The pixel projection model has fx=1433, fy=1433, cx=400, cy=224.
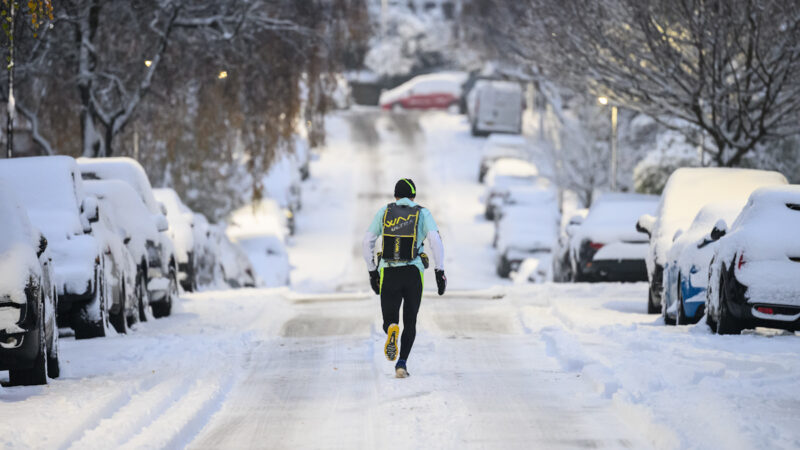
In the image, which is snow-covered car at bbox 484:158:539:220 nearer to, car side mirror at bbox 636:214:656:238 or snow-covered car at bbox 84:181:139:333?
car side mirror at bbox 636:214:656:238

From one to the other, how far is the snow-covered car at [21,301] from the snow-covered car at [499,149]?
155ft

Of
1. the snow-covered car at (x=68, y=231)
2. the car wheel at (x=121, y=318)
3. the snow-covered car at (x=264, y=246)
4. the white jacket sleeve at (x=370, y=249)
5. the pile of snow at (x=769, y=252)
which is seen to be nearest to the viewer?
the white jacket sleeve at (x=370, y=249)

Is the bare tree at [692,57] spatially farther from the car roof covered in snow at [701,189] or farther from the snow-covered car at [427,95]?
the snow-covered car at [427,95]

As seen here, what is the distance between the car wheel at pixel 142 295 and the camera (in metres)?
17.5

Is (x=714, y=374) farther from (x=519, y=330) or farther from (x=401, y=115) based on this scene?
(x=401, y=115)

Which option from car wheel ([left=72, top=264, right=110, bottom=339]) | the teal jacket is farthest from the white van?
the teal jacket

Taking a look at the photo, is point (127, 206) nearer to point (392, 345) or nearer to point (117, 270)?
point (117, 270)

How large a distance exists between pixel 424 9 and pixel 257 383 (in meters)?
89.0

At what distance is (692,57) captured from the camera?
2852 cm

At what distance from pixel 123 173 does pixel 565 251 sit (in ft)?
28.8

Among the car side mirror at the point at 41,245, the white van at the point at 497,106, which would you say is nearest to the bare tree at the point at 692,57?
the car side mirror at the point at 41,245

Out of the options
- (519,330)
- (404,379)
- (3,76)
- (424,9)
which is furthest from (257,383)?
(424,9)

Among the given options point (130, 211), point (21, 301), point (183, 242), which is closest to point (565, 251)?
point (183, 242)

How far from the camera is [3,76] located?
26.8m
